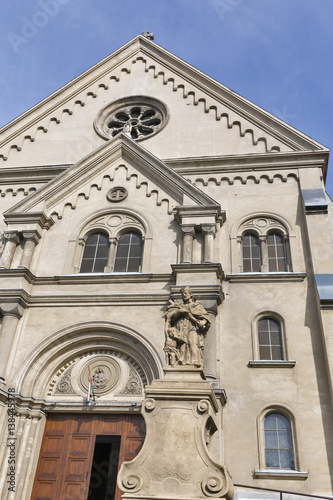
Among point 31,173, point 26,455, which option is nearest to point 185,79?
point 31,173

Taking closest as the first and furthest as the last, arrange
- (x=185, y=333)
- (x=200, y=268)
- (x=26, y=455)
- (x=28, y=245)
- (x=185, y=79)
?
(x=185, y=333) → (x=26, y=455) → (x=200, y=268) → (x=28, y=245) → (x=185, y=79)

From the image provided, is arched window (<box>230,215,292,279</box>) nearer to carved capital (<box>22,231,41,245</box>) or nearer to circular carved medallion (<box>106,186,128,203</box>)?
circular carved medallion (<box>106,186,128,203</box>)

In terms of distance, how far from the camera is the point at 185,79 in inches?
887

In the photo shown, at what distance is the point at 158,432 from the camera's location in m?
8.26

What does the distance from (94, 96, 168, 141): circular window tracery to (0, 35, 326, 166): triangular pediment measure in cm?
30

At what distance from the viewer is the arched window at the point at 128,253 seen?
1658cm

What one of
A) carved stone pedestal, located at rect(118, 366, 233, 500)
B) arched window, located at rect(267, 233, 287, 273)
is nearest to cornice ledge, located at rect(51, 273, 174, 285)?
arched window, located at rect(267, 233, 287, 273)

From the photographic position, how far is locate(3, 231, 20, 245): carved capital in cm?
1708

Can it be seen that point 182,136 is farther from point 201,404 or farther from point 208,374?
point 201,404

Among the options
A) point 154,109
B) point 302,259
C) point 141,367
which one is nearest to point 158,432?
point 141,367

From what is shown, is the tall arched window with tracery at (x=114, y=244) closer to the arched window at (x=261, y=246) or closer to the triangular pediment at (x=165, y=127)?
the arched window at (x=261, y=246)

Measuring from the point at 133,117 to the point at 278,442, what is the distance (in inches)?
612

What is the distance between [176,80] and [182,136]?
3912mm

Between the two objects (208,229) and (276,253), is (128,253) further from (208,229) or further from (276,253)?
(276,253)
